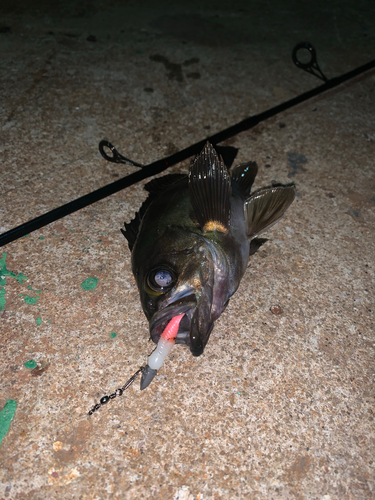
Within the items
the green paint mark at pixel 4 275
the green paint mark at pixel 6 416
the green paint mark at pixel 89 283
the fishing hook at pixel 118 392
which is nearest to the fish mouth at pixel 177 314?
the fishing hook at pixel 118 392

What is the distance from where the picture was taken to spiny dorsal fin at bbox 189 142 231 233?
77.1 inches

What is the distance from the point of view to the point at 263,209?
7.45ft

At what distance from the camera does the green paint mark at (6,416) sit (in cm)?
176

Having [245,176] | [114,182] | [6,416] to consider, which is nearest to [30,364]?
[6,416]

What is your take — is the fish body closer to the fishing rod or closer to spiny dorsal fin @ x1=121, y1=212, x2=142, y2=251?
spiny dorsal fin @ x1=121, y1=212, x2=142, y2=251

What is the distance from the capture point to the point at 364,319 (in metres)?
2.25

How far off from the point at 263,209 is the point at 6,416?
5.92 feet

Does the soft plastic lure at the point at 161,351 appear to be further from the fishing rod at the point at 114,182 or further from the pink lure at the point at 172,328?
the fishing rod at the point at 114,182

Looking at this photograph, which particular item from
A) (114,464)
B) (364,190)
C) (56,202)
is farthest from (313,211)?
(114,464)

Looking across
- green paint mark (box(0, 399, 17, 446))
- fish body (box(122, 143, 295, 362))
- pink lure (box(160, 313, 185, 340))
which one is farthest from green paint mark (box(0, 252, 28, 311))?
pink lure (box(160, 313, 185, 340))

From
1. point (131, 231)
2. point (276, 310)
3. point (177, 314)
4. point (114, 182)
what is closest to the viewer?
point (177, 314)

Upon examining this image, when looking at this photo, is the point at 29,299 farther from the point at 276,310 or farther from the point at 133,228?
the point at 276,310

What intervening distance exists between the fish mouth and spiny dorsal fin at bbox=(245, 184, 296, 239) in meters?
0.72

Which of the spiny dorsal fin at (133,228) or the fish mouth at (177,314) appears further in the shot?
the spiny dorsal fin at (133,228)
